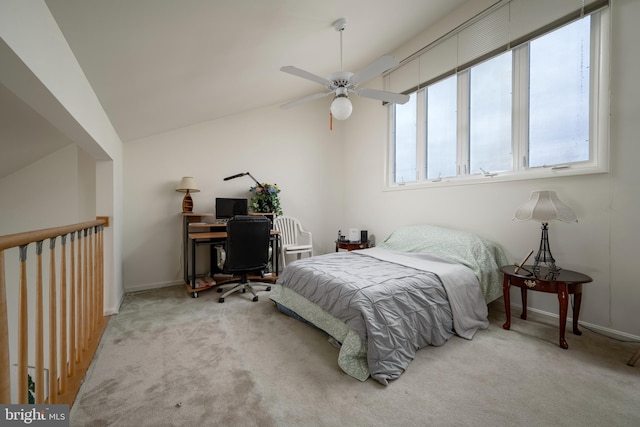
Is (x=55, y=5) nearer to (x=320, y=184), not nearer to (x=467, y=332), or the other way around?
(x=467, y=332)

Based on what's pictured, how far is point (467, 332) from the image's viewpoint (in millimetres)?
2158

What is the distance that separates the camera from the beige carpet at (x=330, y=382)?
1327 mm

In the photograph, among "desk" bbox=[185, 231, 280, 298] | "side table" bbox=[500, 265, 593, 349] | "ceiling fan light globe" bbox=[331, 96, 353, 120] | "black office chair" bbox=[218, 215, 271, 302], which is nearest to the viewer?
"side table" bbox=[500, 265, 593, 349]

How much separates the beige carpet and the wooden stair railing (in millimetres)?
119

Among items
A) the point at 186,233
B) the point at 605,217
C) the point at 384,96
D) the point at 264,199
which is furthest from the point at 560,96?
the point at 186,233

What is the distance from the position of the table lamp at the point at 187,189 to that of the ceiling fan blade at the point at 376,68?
2.44 m

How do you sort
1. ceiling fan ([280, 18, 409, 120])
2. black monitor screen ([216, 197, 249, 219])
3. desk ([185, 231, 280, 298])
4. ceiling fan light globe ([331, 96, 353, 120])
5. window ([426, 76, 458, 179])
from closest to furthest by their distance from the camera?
ceiling fan ([280, 18, 409, 120]) → ceiling fan light globe ([331, 96, 353, 120]) → desk ([185, 231, 280, 298]) → window ([426, 76, 458, 179]) → black monitor screen ([216, 197, 249, 219])

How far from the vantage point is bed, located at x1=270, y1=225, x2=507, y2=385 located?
171cm

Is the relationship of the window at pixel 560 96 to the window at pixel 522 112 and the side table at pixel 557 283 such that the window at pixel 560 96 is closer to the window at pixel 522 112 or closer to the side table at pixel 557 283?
the window at pixel 522 112

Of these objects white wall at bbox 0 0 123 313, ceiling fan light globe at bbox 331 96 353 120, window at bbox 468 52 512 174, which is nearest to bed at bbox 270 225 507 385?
window at bbox 468 52 512 174

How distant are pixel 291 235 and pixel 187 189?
1.72 meters

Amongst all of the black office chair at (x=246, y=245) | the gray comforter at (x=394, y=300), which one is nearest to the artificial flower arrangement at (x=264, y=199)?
the black office chair at (x=246, y=245)

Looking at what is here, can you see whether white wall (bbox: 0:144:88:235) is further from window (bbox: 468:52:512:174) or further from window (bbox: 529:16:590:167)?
window (bbox: 529:16:590:167)

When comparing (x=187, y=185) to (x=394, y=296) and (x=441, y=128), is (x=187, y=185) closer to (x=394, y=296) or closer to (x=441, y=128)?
(x=394, y=296)
